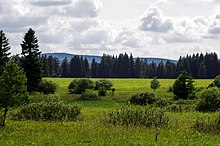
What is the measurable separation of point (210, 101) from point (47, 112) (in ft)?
71.5

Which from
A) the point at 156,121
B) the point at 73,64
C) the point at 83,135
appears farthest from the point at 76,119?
the point at 73,64

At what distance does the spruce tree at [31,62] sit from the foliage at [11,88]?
3878cm

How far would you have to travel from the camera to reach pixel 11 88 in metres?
26.6

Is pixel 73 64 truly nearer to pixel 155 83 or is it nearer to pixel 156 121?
pixel 155 83

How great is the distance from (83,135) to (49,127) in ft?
16.6

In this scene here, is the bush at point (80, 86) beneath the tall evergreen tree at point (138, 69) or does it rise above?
beneath

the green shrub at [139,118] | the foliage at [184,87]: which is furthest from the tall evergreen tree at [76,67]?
the green shrub at [139,118]

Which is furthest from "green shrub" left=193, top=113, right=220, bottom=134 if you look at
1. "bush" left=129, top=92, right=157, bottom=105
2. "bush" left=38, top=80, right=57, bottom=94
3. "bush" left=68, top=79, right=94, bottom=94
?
"bush" left=68, top=79, right=94, bottom=94

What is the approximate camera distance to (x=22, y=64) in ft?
217

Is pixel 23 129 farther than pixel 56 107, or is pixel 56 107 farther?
pixel 56 107

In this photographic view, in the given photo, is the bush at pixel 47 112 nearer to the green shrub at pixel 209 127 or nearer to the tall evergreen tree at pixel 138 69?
the green shrub at pixel 209 127

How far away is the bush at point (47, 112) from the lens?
32469mm

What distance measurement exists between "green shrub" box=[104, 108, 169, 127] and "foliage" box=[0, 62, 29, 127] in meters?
6.47

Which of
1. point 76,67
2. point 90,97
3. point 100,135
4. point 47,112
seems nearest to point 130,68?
point 76,67
